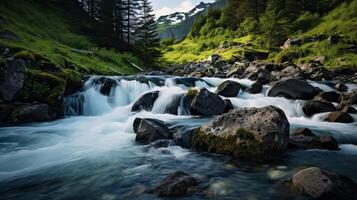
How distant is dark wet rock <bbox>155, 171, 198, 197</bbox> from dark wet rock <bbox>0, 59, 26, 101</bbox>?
12915 mm

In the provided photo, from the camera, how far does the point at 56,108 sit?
17.9m

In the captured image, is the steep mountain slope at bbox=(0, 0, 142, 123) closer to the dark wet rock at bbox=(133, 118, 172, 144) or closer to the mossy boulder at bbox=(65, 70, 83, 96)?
the mossy boulder at bbox=(65, 70, 83, 96)

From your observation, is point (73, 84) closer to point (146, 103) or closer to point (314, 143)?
point (146, 103)

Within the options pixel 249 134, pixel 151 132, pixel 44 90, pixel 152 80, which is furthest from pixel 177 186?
pixel 152 80

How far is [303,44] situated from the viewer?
4559cm

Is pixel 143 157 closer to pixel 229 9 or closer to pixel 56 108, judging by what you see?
pixel 56 108

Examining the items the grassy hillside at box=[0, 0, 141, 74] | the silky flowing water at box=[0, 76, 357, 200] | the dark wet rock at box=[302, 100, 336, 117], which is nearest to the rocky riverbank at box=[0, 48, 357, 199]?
the dark wet rock at box=[302, 100, 336, 117]

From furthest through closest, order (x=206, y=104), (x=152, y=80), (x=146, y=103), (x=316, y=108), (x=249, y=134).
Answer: (x=152, y=80), (x=146, y=103), (x=206, y=104), (x=316, y=108), (x=249, y=134)

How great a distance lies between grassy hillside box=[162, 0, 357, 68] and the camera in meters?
39.0

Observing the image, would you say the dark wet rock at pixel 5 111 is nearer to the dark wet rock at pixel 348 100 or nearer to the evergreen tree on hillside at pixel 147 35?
the dark wet rock at pixel 348 100

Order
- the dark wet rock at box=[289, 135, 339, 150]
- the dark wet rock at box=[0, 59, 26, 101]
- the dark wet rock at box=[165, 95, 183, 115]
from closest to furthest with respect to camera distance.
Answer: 1. the dark wet rock at box=[289, 135, 339, 150]
2. the dark wet rock at box=[0, 59, 26, 101]
3. the dark wet rock at box=[165, 95, 183, 115]

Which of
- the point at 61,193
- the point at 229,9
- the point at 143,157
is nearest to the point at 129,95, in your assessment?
the point at 143,157

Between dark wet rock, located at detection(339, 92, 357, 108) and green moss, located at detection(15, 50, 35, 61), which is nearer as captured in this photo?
dark wet rock, located at detection(339, 92, 357, 108)

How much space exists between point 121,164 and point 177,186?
134 inches
